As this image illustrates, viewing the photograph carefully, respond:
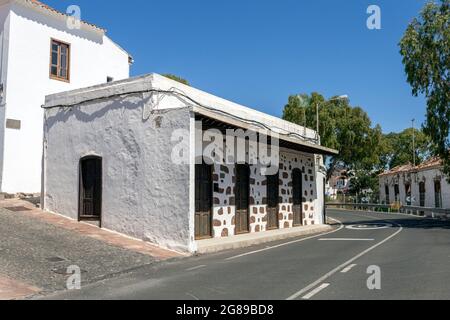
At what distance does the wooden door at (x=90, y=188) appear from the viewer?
14727 mm

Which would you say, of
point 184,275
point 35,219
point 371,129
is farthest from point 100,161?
point 371,129

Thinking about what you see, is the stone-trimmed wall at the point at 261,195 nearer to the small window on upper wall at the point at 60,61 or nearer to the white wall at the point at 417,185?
the small window on upper wall at the point at 60,61

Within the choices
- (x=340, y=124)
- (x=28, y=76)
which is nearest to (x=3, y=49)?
(x=28, y=76)

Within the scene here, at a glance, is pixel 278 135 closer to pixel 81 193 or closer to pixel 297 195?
pixel 297 195

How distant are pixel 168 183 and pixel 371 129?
36630mm

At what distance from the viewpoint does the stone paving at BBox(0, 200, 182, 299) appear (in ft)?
27.9

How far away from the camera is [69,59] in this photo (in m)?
20.3

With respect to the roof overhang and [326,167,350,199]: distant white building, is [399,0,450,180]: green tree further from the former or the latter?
[326,167,350,199]: distant white building

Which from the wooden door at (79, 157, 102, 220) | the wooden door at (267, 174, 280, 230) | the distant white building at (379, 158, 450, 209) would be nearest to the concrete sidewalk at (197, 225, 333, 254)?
the wooden door at (267, 174, 280, 230)

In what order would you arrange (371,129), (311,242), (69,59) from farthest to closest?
(371,129) < (69,59) < (311,242)

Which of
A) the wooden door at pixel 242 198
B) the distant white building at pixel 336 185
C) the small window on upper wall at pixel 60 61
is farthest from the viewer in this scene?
the distant white building at pixel 336 185

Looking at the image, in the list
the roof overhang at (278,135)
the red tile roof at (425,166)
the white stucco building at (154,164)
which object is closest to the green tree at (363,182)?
the red tile roof at (425,166)
